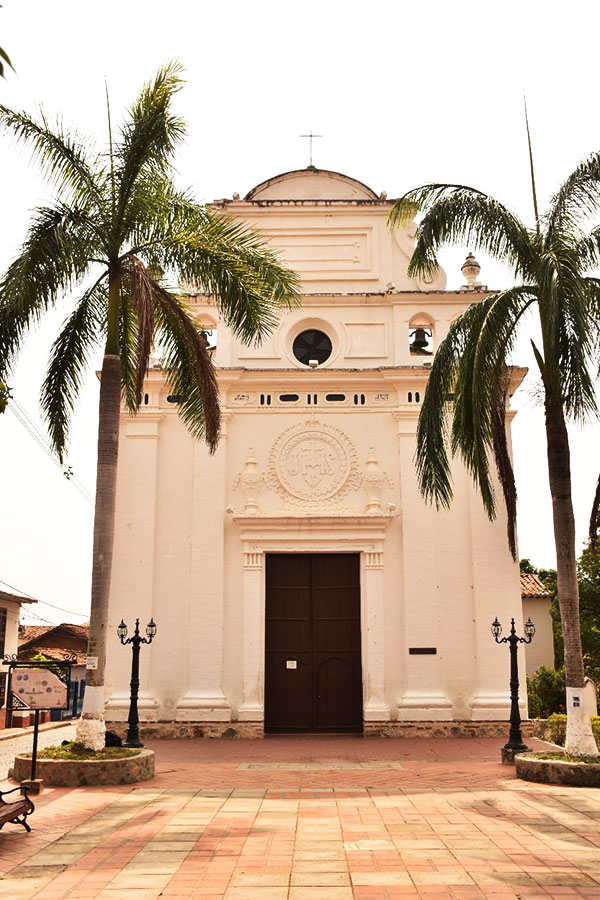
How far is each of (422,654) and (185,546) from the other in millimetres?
4927

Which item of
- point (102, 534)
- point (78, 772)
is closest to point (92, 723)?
point (78, 772)

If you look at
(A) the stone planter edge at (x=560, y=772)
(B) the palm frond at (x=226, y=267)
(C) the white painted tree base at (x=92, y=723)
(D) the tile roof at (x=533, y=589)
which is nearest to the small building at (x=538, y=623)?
(D) the tile roof at (x=533, y=589)

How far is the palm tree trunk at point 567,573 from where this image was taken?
10.8 metres

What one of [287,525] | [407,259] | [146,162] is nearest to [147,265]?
[146,162]

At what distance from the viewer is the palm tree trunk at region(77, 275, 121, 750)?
1076cm

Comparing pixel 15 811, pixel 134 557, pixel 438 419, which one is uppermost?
pixel 438 419

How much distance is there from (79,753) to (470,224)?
28.1 feet

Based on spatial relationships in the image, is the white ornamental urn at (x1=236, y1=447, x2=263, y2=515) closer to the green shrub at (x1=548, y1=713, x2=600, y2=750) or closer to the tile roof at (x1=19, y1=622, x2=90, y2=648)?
the green shrub at (x1=548, y1=713, x2=600, y2=750)

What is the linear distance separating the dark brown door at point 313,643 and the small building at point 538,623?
10.9m

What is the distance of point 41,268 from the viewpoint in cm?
1119

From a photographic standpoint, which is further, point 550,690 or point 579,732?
point 550,690

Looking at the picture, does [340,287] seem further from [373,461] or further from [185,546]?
[185,546]

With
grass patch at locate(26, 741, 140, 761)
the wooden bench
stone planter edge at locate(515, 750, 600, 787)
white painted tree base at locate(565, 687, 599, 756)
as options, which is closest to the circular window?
white painted tree base at locate(565, 687, 599, 756)

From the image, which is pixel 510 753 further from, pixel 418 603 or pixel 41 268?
pixel 41 268
